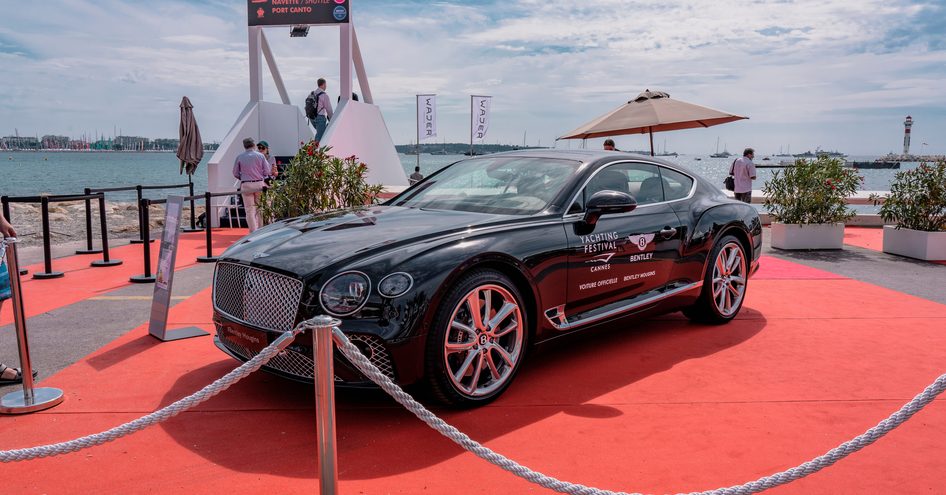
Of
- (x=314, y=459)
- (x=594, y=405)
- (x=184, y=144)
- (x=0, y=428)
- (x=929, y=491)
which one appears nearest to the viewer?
(x=929, y=491)

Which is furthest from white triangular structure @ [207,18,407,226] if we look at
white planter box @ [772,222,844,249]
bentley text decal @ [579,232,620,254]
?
bentley text decal @ [579,232,620,254]

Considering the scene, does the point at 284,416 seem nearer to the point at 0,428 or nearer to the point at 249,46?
the point at 0,428

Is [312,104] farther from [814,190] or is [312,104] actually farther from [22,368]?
[22,368]

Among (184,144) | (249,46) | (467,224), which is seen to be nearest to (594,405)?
(467,224)

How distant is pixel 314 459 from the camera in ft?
10.7

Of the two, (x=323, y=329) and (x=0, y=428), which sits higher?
(x=323, y=329)

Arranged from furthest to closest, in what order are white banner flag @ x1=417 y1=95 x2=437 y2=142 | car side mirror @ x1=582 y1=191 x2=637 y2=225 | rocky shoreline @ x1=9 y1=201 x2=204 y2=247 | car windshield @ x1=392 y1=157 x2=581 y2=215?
white banner flag @ x1=417 y1=95 x2=437 y2=142
rocky shoreline @ x1=9 y1=201 x2=204 y2=247
car windshield @ x1=392 y1=157 x2=581 y2=215
car side mirror @ x1=582 y1=191 x2=637 y2=225

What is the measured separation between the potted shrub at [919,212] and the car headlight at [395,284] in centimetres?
936

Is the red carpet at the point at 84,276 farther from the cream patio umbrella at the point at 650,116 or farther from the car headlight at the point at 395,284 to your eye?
the cream patio umbrella at the point at 650,116

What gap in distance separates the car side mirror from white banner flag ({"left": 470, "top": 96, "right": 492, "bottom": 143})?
23.3 meters

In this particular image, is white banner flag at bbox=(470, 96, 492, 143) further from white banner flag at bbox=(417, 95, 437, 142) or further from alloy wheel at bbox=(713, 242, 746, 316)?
alloy wheel at bbox=(713, 242, 746, 316)

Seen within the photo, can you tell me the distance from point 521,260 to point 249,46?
14313 mm

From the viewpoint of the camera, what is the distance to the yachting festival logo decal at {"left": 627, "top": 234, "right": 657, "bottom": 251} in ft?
16.1

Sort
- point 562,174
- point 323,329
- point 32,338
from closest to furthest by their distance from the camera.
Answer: point 323,329
point 562,174
point 32,338
